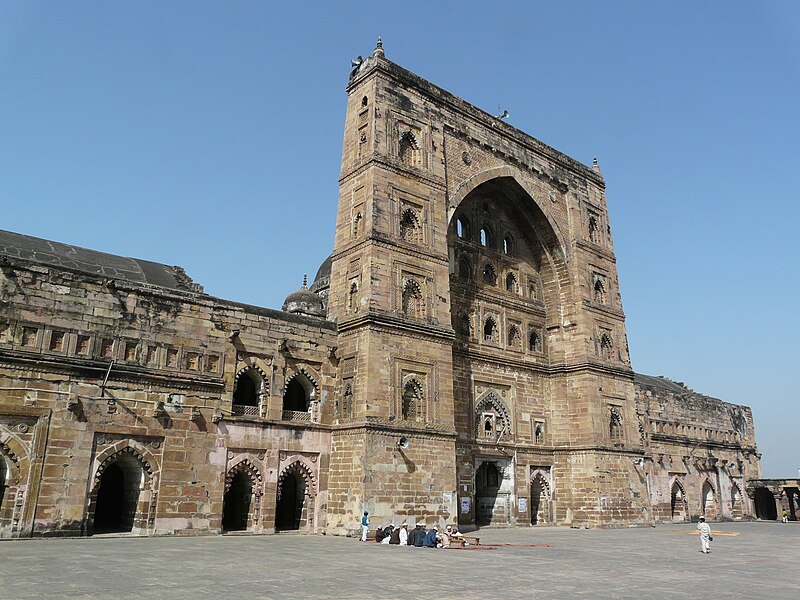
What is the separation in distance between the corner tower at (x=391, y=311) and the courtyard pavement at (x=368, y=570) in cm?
296

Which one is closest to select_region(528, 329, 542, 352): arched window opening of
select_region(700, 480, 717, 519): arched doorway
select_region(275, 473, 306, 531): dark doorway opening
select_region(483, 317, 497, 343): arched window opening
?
select_region(483, 317, 497, 343): arched window opening

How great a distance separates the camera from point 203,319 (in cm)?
1889

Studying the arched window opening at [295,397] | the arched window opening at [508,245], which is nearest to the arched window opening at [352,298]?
the arched window opening at [295,397]

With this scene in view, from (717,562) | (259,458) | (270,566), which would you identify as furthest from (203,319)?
(717,562)

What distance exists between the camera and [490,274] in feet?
89.2

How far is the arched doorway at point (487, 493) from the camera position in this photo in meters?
24.3

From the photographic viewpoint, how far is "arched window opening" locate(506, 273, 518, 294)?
27.9 meters

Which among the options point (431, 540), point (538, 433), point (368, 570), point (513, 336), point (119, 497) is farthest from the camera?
point (513, 336)

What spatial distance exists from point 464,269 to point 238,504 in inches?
489

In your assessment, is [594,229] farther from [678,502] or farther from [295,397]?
[295,397]

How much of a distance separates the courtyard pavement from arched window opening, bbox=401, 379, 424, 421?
475 centimetres

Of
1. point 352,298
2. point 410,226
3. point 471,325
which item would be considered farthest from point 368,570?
point 471,325

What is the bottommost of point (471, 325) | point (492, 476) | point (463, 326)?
point (492, 476)

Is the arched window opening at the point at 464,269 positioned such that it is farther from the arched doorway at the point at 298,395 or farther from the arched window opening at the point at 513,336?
the arched doorway at the point at 298,395
